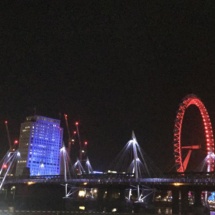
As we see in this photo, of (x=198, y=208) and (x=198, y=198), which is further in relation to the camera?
(x=198, y=198)

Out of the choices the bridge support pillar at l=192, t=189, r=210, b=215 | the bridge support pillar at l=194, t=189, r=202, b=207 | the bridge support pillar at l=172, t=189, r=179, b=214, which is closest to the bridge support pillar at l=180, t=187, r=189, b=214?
the bridge support pillar at l=172, t=189, r=179, b=214

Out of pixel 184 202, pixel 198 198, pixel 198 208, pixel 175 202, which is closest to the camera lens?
pixel 198 208

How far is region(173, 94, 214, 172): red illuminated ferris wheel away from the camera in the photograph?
9706cm

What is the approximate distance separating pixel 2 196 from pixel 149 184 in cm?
5889

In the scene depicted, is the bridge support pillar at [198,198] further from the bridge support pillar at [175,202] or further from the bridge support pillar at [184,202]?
the bridge support pillar at [175,202]

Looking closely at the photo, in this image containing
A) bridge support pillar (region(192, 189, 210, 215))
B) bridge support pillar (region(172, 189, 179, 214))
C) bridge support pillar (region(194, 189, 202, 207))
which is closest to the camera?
bridge support pillar (region(192, 189, 210, 215))

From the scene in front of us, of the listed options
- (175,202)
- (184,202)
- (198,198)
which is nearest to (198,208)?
(184,202)

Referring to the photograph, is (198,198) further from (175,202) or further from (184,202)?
(184,202)

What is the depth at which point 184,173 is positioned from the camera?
94875 millimetres

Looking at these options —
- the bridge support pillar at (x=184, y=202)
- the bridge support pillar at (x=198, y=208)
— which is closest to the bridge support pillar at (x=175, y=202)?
the bridge support pillar at (x=184, y=202)

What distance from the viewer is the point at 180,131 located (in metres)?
104

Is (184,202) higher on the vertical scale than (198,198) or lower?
lower

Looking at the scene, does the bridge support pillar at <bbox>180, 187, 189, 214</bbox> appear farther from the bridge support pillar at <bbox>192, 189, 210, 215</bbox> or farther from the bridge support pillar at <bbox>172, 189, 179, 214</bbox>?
the bridge support pillar at <bbox>192, 189, 210, 215</bbox>

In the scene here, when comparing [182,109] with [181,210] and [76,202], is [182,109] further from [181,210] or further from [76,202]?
[76,202]
